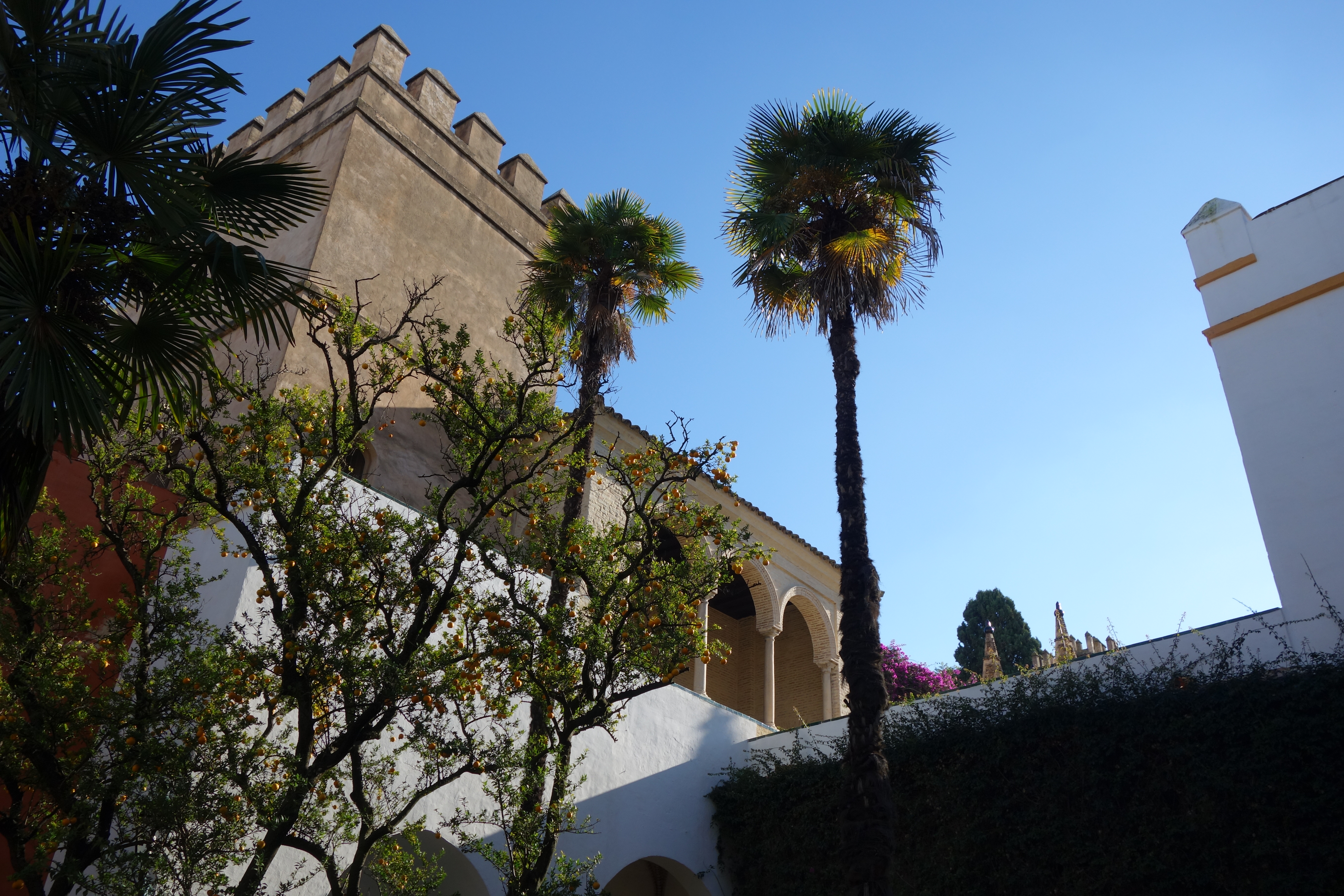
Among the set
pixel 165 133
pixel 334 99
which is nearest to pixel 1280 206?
pixel 165 133

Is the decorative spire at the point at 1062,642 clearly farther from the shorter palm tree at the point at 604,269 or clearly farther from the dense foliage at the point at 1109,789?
the shorter palm tree at the point at 604,269

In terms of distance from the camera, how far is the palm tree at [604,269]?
37.8 feet

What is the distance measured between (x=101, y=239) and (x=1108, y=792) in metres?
9.20

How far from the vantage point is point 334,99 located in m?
14.9

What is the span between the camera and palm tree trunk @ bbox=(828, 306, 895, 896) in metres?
8.06

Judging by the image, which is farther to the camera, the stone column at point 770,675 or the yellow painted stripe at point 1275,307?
the stone column at point 770,675

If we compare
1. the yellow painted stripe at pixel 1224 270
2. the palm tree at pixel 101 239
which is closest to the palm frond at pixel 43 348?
the palm tree at pixel 101 239

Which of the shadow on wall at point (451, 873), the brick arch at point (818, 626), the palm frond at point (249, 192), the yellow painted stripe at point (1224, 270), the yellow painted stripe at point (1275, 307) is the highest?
the yellow painted stripe at point (1224, 270)

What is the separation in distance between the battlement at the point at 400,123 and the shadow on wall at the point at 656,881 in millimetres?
10218

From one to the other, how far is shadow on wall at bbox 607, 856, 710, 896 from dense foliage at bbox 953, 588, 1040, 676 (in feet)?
61.4

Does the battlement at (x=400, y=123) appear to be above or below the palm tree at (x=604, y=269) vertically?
above

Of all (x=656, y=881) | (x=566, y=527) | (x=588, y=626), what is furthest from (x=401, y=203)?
(x=656, y=881)

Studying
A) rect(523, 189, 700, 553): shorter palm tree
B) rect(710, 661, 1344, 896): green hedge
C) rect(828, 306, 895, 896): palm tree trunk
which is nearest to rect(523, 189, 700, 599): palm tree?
rect(523, 189, 700, 553): shorter palm tree

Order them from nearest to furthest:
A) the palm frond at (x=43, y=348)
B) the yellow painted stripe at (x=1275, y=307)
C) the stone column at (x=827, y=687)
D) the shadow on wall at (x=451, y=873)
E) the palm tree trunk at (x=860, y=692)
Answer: the palm frond at (x=43, y=348)
the palm tree trunk at (x=860, y=692)
the shadow on wall at (x=451, y=873)
the yellow painted stripe at (x=1275, y=307)
the stone column at (x=827, y=687)
